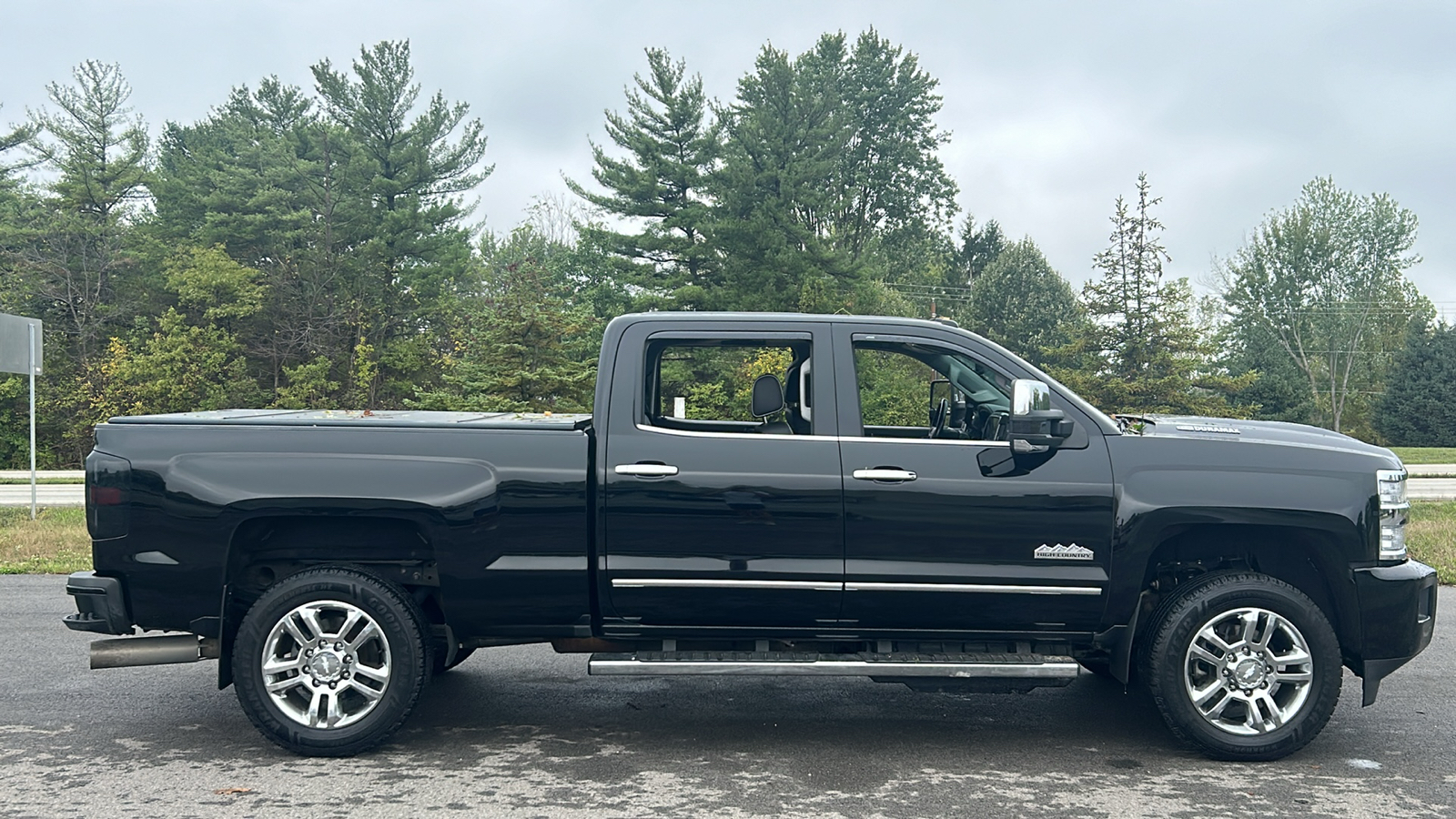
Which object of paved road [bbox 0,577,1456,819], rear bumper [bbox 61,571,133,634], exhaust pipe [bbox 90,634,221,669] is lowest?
paved road [bbox 0,577,1456,819]

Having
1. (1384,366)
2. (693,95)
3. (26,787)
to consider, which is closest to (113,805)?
(26,787)

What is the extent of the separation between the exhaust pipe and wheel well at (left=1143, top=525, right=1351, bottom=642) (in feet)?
14.3

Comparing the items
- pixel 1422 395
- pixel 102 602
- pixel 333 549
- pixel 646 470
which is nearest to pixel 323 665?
pixel 333 549

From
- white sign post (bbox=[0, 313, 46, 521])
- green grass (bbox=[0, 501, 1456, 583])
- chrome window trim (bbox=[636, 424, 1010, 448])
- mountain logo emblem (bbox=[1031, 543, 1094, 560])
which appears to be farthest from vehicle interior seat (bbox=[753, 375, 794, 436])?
white sign post (bbox=[0, 313, 46, 521])

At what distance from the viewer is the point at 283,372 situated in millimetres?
41781

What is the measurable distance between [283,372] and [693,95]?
18150 millimetres

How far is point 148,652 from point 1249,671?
4954 millimetres

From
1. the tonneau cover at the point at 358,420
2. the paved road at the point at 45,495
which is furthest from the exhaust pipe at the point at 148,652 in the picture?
the paved road at the point at 45,495

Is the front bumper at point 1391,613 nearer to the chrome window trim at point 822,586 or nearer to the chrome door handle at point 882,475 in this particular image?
→ the chrome window trim at point 822,586

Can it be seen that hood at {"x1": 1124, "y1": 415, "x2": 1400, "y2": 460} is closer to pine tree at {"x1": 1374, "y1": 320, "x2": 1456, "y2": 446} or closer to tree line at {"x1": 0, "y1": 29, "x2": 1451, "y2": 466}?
tree line at {"x1": 0, "y1": 29, "x2": 1451, "y2": 466}

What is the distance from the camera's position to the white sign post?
47.3ft

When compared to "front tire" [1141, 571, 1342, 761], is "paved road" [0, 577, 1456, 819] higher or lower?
lower

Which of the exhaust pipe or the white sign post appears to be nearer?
the exhaust pipe

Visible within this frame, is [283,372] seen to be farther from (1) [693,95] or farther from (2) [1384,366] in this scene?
(2) [1384,366]
